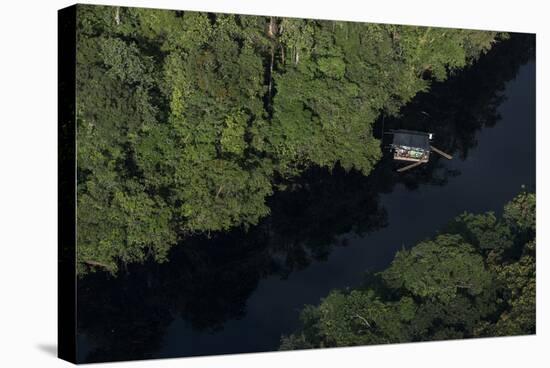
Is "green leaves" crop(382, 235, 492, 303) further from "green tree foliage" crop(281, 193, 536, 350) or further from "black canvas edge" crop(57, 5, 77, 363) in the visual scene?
"black canvas edge" crop(57, 5, 77, 363)

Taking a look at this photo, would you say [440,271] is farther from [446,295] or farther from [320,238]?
[320,238]

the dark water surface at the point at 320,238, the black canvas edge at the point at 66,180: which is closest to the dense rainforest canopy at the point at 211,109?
the black canvas edge at the point at 66,180

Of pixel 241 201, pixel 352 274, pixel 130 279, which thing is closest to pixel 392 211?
pixel 352 274

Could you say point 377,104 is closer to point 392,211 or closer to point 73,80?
point 392,211

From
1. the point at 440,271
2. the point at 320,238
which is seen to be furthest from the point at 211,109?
the point at 440,271

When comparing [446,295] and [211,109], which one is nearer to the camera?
[211,109]

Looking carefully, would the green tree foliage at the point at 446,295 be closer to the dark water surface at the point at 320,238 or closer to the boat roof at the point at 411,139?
the dark water surface at the point at 320,238
